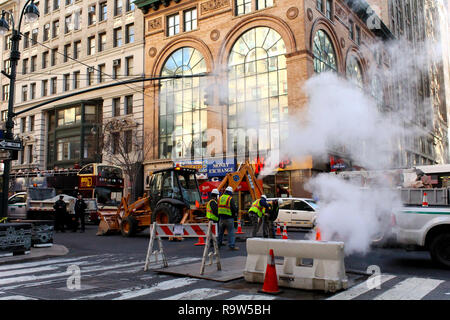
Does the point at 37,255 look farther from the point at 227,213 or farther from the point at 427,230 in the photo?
the point at 427,230

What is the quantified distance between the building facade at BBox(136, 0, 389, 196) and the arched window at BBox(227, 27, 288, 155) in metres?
0.07

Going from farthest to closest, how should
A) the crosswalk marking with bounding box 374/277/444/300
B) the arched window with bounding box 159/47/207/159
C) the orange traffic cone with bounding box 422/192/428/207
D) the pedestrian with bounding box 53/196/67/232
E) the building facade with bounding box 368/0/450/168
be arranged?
1. the arched window with bounding box 159/47/207/159
2. the building facade with bounding box 368/0/450/168
3. the pedestrian with bounding box 53/196/67/232
4. the orange traffic cone with bounding box 422/192/428/207
5. the crosswalk marking with bounding box 374/277/444/300

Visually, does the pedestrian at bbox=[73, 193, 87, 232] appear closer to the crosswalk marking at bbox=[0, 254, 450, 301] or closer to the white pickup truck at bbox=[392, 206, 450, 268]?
the crosswalk marking at bbox=[0, 254, 450, 301]

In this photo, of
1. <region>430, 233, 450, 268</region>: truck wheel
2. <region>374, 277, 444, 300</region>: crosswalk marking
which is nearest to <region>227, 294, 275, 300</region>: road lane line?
<region>374, 277, 444, 300</region>: crosswalk marking

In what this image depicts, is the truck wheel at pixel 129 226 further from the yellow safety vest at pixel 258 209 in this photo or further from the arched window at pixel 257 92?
the arched window at pixel 257 92

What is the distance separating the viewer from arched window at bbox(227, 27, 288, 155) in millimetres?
25547

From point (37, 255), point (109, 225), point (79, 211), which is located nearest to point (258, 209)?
point (37, 255)

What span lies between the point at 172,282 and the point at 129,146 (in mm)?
26866

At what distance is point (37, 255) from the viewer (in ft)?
34.1

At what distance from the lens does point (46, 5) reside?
42344mm

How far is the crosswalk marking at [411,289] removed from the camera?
5678mm

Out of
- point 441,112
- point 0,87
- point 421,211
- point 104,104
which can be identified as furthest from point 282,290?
point 0,87

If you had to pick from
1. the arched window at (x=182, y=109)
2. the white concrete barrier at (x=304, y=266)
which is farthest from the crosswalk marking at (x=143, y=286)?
the arched window at (x=182, y=109)
